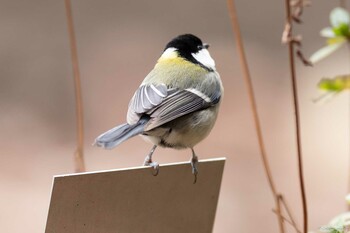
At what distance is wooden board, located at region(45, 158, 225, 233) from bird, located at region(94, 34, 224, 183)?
0.63ft

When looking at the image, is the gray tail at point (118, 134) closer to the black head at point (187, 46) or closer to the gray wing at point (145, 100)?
the gray wing at point (145, 100)

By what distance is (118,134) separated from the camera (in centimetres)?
A: 106

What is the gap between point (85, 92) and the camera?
7.50ft

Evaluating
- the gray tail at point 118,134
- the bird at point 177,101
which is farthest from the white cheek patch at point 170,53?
the gray tail at point 118,134

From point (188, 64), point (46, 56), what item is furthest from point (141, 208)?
point (46, 56)

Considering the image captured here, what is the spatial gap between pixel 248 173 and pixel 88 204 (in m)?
1.33

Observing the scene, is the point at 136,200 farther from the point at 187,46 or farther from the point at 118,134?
the point at 187,46

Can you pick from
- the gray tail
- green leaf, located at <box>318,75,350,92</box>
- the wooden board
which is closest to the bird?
the gray tail

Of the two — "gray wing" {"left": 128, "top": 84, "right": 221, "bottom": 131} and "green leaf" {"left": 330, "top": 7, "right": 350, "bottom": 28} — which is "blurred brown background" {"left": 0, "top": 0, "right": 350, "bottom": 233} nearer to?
"gray wing" {"left": 128, "top": 84, "right": 221, "bottom": 131}

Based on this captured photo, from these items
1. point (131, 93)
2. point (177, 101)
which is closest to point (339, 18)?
point (177, 101)

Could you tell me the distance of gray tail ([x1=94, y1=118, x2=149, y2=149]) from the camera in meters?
1.01

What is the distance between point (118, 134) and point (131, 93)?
46.0 inches

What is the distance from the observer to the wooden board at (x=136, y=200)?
2.48 ft

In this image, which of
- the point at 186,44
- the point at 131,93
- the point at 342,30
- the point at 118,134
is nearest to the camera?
the point at 342,30
